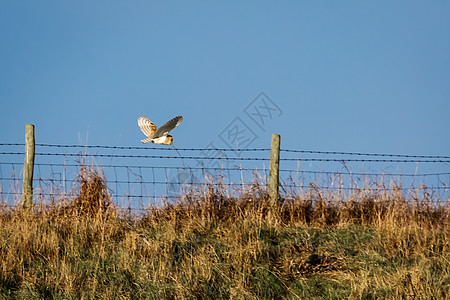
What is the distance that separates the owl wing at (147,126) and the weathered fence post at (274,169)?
2158 millimetres

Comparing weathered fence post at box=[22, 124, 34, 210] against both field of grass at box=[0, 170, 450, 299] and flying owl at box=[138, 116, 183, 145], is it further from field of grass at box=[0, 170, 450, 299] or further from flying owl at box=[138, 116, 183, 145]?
flying owl at box=[138, 116, 183, 145]

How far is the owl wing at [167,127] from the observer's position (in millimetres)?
6492

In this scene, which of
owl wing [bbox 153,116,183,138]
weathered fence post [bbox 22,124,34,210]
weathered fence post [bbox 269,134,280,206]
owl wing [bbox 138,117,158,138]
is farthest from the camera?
weathered fence post [bbox 22,124,34,210]

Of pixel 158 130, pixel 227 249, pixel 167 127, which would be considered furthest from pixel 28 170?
pixel 227 249

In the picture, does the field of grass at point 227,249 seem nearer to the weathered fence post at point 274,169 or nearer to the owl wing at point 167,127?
the weathered fence post at point 274,169

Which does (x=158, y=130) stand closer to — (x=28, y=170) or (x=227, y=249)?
(x=227, y=249)

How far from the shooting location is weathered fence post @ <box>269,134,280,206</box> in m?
7.86

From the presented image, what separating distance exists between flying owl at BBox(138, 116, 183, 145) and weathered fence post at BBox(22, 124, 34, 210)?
234 centimetres

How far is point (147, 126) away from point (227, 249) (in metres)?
2.40

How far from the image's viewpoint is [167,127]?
668 cm

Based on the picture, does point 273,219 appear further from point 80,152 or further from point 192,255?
point 80,152

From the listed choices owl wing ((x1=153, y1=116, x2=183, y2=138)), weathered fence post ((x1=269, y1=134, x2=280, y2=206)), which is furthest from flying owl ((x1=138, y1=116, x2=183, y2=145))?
weathered fence post ((x1=269, y1=134, x2=280, y2=206))

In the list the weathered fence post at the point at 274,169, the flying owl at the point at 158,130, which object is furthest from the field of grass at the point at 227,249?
the flying owl at the point at 158,130

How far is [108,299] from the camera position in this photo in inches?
185
